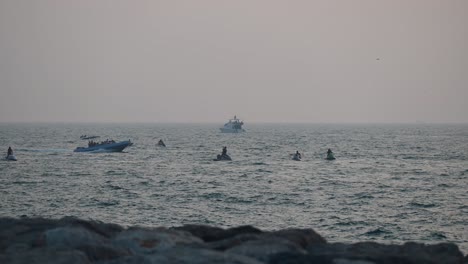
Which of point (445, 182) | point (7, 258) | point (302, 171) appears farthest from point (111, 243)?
point (302, 171)

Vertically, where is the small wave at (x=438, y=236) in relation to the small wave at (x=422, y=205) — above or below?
above

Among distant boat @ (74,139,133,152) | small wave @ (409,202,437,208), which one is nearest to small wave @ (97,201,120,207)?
small wave @ (409,202,437,208)

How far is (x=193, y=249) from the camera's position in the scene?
814cm

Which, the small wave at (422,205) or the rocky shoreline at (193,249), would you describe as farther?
the small wave at (422,205)

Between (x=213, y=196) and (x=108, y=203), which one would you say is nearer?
(x=108, y=203)

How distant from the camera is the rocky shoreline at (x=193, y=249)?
7.77 m

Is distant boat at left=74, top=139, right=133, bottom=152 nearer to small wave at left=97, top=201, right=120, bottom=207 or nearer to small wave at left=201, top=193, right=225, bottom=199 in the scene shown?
small wave at left=201, top=193, right=225, bottom=199

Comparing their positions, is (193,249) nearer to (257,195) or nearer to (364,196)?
(257,195)

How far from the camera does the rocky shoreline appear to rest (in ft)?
25.5

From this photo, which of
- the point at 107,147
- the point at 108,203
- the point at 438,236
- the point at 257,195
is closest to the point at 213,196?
the point at 257,195

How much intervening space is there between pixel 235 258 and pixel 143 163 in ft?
233

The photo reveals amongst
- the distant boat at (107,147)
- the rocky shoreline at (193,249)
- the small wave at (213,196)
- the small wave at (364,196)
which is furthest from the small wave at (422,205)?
the distant boat at (107,147)

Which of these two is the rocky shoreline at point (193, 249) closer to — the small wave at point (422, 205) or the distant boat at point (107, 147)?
the small wave at point (422, 205)

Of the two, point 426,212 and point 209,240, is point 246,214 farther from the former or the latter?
point 209,240
